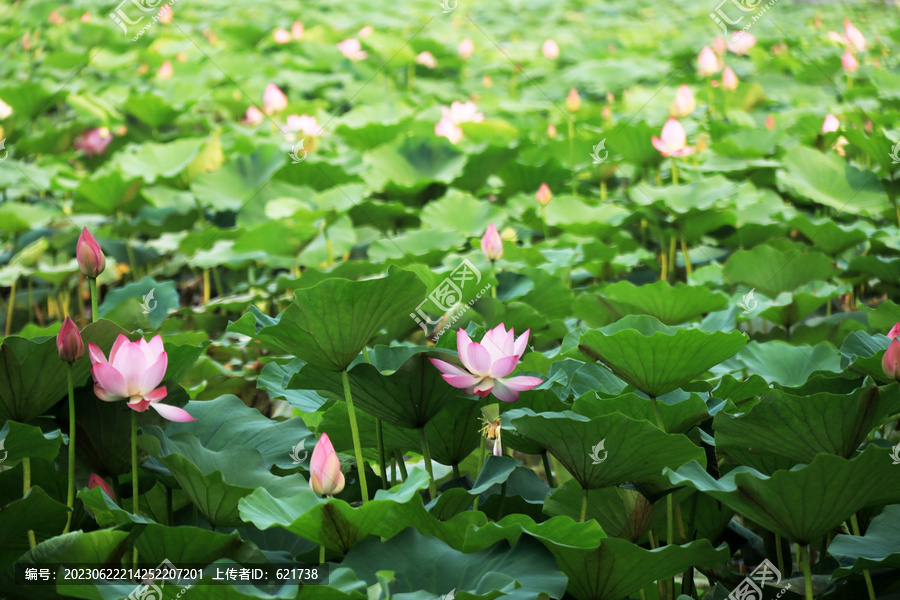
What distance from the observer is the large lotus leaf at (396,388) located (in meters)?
1.01

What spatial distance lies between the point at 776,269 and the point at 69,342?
1.51m

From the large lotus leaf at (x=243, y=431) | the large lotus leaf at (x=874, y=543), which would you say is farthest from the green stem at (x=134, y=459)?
the large lotus leaf at (x=874, y=543)

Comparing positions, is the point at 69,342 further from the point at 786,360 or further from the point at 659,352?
the point at 786,360

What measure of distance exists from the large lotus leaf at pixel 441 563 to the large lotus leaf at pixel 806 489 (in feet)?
0.60

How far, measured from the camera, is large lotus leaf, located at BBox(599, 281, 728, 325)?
5.00ft

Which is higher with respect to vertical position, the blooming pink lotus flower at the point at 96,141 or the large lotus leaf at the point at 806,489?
the large lotus leaf at the point at 806,489

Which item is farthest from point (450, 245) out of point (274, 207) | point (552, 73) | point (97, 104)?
point (552, 73)

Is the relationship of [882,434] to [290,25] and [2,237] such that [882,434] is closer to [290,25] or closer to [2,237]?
[2,237]

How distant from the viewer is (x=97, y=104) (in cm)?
353

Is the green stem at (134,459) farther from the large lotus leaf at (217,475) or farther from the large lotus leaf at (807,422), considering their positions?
the large lotus leaf at (807,422)

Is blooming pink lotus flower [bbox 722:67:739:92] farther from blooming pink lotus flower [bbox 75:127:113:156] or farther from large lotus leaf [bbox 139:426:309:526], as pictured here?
large lotus leaf [bbox 139:426:309:526]

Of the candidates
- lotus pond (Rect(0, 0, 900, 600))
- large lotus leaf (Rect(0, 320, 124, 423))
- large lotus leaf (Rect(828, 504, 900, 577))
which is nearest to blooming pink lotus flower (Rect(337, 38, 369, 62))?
lotus pond (Rect(0, 0, 900, 600))

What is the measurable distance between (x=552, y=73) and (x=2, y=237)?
345cm

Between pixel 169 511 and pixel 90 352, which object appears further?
pixel 169 511
